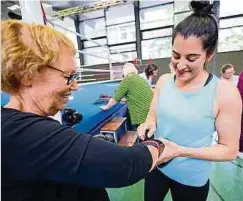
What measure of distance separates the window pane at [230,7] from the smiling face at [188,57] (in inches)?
300

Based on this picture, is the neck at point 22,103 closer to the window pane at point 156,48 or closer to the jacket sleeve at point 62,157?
the jacket sleeve at point 62,157

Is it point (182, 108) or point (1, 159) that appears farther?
point (182, 108)

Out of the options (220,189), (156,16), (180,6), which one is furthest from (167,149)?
(156,16)

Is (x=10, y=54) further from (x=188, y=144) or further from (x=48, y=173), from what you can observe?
(x=188, y=144)

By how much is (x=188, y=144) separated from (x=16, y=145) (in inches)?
28.4

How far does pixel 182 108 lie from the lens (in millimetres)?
937

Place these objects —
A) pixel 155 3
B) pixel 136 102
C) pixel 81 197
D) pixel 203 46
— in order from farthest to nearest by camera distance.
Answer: pixel 155 3 → pixel 136 102 → pixel 203 46 → pixel 81 197

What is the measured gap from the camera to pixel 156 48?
8.70 m

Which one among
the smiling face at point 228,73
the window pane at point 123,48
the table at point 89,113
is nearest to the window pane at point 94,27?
the window pane at point 123,48

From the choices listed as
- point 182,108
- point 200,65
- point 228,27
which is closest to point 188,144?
point 182,108

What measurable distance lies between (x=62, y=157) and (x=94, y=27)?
975cm

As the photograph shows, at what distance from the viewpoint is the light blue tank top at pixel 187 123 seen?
Result: 895 mm

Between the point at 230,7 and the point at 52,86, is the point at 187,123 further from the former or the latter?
the point at 230,7

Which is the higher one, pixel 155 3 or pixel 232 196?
pixel 155 3
